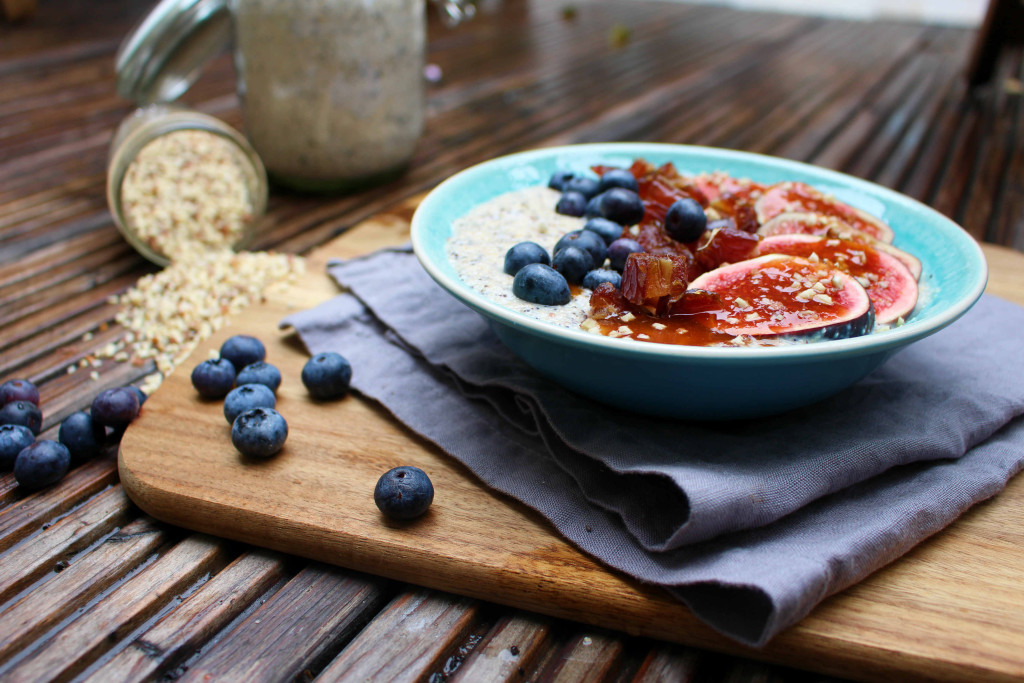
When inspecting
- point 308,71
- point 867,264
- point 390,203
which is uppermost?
point 308,71

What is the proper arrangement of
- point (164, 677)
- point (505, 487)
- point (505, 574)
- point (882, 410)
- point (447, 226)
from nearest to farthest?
point (164, 677) < point (505, 574) < point (505, 487) < point (882, 410) < point (447, 226)

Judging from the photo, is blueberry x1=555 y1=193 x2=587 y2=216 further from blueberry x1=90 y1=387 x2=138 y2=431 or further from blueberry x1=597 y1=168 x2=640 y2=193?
blueberry x1=90 y1=387 x2=138 y2=431

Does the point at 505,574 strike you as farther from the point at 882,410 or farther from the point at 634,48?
the point at 634,48

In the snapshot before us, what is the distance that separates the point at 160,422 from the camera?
46.4 inches

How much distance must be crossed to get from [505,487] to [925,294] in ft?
2.51

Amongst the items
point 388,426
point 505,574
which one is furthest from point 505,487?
point 388,426

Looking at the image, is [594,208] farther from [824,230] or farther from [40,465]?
[40,465]

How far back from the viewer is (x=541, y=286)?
1.12m

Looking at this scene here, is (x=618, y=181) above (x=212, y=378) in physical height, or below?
above

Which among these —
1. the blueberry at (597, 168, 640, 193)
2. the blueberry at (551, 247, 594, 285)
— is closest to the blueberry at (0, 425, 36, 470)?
the blueberry at (551, 247, 594, 285)

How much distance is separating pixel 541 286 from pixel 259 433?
1.49 ft

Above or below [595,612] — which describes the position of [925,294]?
above

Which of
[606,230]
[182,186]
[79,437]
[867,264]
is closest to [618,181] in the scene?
[606,230]

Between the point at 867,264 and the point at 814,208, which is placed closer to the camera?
the point at 867,264
